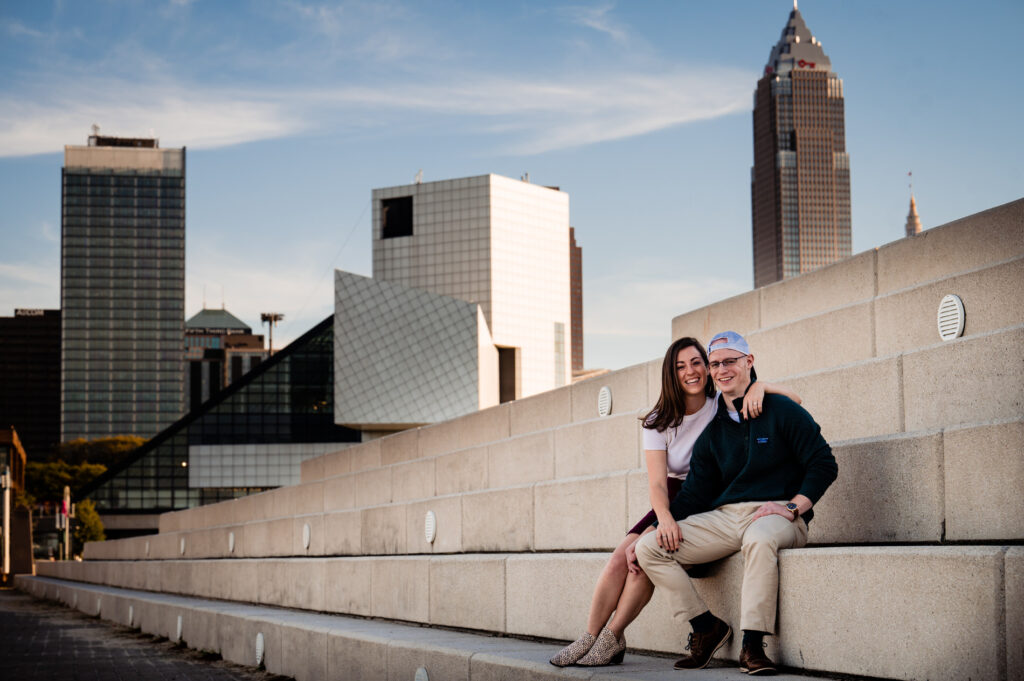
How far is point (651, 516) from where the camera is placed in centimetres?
566

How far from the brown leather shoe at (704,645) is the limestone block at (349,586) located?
5.77 meters

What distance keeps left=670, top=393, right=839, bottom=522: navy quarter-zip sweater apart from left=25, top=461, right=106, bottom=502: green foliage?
12264 centimetres

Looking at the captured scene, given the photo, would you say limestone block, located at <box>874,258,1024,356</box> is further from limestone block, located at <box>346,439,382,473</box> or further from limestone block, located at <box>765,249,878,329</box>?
limestone block, located at <box>346,439,382,473</box>

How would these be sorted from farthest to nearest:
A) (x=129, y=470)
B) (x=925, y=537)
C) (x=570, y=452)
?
(x=129, y=470), (x=570, y=452), (x=925, y=537)

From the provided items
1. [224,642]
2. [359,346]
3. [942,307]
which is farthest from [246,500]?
[359,346]

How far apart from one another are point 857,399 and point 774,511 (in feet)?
4.84

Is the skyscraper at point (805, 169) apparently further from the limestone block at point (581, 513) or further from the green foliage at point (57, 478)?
the limestone block at point (581, 513)

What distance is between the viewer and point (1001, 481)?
4668 mm

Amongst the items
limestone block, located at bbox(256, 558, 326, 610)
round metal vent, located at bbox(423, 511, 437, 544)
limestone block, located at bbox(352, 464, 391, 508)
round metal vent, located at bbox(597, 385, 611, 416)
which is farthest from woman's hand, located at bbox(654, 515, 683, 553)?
limestone block, located at bbox(352, 464, 391, 508)

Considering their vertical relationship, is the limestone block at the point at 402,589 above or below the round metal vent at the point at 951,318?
below

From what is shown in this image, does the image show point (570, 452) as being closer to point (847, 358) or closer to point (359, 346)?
point (847, 358)

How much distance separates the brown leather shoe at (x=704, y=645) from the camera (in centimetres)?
523

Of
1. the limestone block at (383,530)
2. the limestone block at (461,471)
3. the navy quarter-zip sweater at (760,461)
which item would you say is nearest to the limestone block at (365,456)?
the limestone block at (383,530)

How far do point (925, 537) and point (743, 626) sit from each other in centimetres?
→ 96
